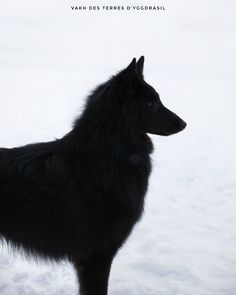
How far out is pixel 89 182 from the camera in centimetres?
262

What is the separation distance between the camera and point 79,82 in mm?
14812

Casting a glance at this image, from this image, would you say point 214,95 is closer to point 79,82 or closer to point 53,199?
point 79,82

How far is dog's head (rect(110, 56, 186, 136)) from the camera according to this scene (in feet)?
8.34

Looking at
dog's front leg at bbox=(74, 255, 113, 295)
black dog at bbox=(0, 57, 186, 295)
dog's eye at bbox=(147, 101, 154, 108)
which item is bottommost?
dog's front leg at bbox=(74, 255, 113, 295)

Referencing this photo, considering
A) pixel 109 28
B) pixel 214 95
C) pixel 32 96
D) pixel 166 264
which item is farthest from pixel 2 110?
pixel 109 28

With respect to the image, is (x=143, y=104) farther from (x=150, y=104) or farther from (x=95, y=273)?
(x=95, y=273)

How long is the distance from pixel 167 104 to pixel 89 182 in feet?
29.3

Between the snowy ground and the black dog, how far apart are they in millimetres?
382

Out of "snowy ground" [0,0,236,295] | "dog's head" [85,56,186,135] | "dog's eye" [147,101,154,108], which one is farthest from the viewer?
"snowy ground" [0,0,236,295]

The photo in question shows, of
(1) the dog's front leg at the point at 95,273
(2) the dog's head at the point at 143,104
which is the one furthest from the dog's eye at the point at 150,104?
(1) the dog's front leg at the point at 95,273

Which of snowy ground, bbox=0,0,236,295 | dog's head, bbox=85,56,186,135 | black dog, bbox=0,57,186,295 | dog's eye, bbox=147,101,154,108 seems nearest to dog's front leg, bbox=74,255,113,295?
black dog, bbox=0,57,186,295

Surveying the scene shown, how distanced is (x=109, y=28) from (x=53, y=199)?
934 inches

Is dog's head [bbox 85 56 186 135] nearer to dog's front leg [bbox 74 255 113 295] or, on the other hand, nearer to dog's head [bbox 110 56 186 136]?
dog's head [bbox 110 56 186 136]

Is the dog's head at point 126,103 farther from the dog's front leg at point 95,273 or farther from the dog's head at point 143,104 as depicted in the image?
the dog's front leg at point 95,273
